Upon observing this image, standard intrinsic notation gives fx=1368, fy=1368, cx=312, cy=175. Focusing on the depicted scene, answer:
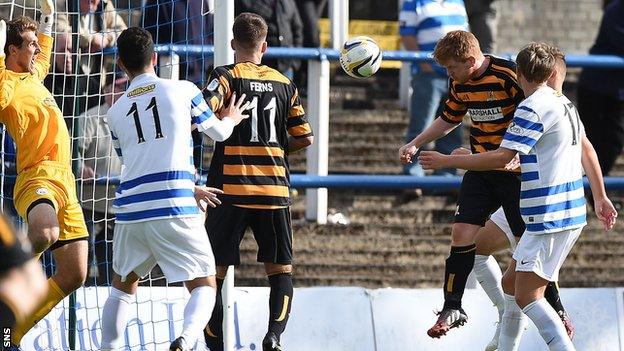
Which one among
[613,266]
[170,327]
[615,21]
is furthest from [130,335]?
[615,21]

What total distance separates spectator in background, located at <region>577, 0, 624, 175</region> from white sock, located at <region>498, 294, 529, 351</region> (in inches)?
137

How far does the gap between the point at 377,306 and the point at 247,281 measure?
4.95 ft

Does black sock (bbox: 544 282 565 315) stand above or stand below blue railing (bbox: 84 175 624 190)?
below

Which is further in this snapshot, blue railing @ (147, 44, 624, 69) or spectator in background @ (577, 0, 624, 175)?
spectator in background @ (577, 0, 624, 175)

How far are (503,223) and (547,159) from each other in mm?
945

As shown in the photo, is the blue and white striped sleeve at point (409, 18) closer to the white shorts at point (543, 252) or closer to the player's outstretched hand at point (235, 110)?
the player's outstretched hand at point (235, 110)

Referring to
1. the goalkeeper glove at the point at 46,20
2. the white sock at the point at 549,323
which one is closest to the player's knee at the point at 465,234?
the white sock at the point at 549,323

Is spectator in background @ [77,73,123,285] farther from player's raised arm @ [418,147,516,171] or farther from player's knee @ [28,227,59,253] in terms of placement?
player's raised arm @ [418,147,516,171]

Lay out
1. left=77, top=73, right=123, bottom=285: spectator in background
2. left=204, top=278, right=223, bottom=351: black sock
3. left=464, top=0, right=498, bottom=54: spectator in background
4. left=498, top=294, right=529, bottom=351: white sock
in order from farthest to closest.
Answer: left=464, top=0, right=498, bottom=54: spectator in background
left=77, top=73, right=123, bottom=285: spectator in background
left=204, top=278, right=223, bottom=351: black sock
left=498, top=294, right=529, bottom=351: white sock

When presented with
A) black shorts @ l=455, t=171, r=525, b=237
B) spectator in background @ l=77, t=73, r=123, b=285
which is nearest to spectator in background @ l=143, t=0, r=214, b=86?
spectator in background @ l=77, t=73, r=123, b=285

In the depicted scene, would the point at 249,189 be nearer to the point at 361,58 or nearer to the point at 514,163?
the point at 361,58

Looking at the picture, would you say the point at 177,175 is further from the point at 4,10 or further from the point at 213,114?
the point at 4,10

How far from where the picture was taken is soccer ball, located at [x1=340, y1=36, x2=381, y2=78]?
8016 mm

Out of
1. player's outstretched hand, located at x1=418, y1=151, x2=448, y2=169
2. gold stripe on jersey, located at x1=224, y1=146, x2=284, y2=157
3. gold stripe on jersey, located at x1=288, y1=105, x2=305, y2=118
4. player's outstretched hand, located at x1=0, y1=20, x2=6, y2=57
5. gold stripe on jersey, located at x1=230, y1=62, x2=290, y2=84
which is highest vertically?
player's outstretched hand, located at x1=0, y1=20, x2=6, y2=57
